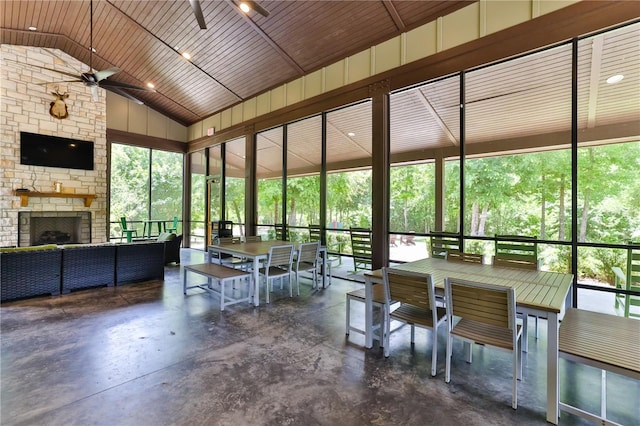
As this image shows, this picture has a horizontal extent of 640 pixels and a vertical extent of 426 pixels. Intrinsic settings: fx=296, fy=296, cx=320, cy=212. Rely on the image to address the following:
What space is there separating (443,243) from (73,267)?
5.73 metres

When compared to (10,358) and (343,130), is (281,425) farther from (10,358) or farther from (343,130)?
(343,130)

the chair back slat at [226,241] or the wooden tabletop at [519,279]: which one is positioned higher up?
the chair back slat at [226,241]

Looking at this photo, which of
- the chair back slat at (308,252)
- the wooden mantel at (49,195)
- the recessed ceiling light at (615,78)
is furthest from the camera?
the wooden mantel at (49,195)

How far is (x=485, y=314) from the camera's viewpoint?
214 centimetres

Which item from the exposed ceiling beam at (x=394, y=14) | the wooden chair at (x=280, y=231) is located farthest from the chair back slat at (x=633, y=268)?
the wooden chair at (x=280, y=231)

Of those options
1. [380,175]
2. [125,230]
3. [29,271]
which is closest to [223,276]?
[29,271]

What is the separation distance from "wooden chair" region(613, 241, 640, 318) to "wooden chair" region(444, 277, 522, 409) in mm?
1888

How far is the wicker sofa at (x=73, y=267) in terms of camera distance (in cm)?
407

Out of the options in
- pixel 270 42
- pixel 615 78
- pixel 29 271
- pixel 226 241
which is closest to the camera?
pixel 615 78

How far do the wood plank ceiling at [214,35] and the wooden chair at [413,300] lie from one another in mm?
3987

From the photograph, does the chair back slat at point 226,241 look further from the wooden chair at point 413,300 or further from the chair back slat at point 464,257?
the chair back slat at point 464,257

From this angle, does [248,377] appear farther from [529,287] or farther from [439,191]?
[439,191]

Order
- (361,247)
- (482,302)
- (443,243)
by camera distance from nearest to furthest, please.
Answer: (482,302) < (443,243) < (361,247)

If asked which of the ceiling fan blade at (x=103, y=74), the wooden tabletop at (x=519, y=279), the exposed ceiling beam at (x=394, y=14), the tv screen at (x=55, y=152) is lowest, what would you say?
the wooden tabletop at (x=519, y=279)
